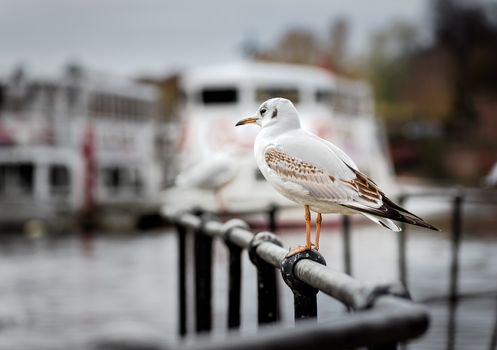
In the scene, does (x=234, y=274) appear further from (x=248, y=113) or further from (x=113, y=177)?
(x=113, y=177)

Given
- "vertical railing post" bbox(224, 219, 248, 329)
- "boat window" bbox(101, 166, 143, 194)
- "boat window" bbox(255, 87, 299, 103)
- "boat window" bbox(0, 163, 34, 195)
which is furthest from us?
"boat window" bbox(101, 166, 143, 194)

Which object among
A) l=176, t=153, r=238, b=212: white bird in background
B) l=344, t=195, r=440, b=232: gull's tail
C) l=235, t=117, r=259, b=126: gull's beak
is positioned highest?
l=235, t=117, r=259, b=126: gull's beak

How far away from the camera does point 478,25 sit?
233 ft

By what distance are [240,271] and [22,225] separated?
37859mm

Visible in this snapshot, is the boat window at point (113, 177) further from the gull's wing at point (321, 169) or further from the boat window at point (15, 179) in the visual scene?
the gull's wing at point (321, 169)

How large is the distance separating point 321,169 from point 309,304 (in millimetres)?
277

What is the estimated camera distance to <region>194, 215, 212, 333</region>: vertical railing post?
165 inches

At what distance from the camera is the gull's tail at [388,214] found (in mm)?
1563

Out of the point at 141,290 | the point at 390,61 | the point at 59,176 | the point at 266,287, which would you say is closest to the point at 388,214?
the point at 266,287

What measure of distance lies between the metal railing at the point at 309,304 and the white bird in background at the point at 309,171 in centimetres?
10

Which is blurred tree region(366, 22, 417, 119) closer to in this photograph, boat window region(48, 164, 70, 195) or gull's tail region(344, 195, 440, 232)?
boat window region(48, 164, 70, 195)

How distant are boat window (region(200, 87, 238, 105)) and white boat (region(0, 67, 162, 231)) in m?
8.43

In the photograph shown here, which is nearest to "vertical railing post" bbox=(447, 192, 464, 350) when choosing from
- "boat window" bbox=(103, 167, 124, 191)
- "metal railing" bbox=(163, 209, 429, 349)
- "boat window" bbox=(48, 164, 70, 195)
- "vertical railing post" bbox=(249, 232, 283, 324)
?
"metal railing" bbox=(163, 209, 429, 349)

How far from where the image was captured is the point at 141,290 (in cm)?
1462
